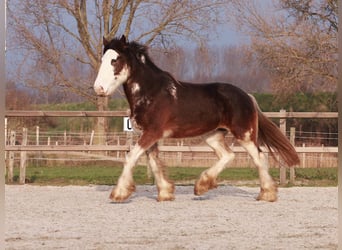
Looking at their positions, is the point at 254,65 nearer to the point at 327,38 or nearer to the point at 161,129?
the point at 327,38

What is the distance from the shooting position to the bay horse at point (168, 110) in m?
5.24

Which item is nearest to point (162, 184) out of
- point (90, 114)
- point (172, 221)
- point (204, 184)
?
point (204, 184)

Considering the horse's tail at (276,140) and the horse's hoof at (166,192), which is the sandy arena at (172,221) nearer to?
the horse's hoof at (166,192)

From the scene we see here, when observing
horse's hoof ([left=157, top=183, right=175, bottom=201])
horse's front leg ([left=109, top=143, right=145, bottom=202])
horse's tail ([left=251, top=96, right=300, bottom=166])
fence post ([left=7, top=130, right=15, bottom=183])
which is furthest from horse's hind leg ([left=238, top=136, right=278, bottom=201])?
fence post ([left=7, top=130, right=15, bottom=183])

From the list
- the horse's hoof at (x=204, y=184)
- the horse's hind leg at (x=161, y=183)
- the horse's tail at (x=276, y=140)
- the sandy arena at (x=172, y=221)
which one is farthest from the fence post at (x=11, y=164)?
the horse's tail at (x=276, y=140)

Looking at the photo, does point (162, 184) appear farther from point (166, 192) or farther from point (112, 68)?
point (112, 68)

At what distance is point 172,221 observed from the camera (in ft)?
14.3

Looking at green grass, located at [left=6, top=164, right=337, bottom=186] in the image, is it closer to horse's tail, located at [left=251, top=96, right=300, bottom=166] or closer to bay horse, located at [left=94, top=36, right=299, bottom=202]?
horse's tail, located at [left=251, top=96, right=300, bottom=166]

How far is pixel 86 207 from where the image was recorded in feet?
17.1

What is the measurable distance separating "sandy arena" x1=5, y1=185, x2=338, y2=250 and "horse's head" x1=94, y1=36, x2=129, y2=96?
1.02 metres

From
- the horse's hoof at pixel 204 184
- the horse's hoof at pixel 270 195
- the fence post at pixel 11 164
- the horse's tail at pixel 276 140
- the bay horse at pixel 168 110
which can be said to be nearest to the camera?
the bay horse at pixel 168 110

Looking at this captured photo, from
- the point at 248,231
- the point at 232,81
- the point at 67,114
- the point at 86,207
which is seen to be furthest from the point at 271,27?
the point at 248,231

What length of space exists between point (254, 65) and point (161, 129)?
9.36 ft

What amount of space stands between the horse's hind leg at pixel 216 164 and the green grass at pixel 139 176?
1988mm
